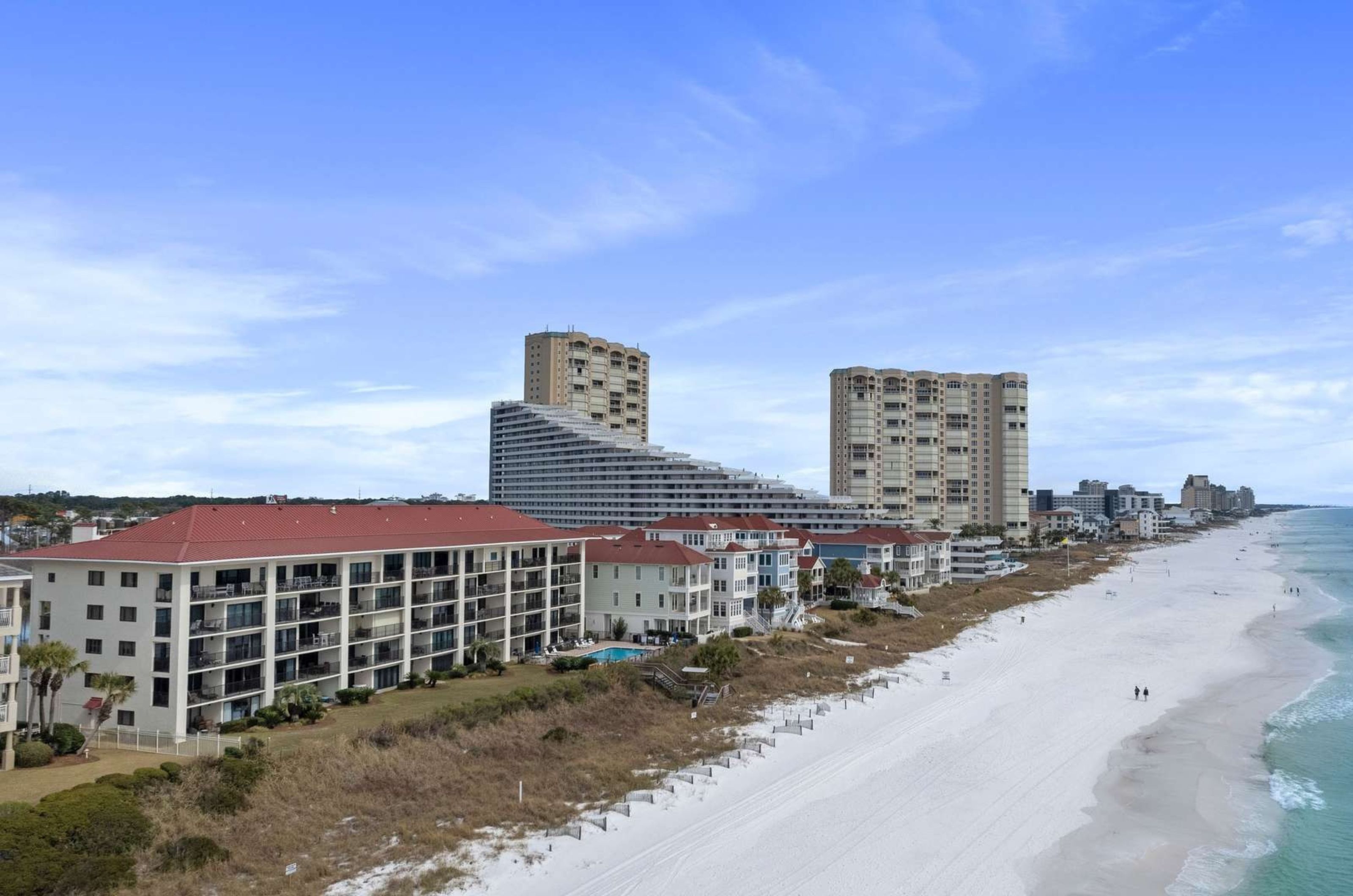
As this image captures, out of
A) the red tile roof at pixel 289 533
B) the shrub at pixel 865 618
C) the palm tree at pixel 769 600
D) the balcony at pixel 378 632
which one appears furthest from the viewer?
the shrub at pixel 865 618

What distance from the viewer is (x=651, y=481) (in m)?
141

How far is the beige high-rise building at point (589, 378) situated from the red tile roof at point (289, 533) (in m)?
121

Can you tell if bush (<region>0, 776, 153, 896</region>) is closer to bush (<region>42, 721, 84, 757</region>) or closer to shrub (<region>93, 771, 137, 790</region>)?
shrub (<region>93, 771, 137, 790</region>)

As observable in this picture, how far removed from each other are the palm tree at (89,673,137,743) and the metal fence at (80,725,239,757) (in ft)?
1.47

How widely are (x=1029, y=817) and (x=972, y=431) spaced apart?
533 ft

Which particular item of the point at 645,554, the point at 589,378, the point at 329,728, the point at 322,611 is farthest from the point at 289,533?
the point at 589,378

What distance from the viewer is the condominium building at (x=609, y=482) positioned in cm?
12625

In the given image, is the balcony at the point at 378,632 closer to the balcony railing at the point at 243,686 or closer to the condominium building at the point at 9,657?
the balcony railing at the point at 243,686

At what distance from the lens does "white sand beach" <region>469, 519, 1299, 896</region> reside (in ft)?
91.0

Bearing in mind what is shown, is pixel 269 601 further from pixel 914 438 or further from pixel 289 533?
pixel 914 438

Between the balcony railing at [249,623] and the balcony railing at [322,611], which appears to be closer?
the balcony railing at [249,623]

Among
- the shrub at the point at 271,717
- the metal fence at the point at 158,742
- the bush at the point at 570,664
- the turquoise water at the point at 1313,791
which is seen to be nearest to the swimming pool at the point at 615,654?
the bush at the point at 570,664

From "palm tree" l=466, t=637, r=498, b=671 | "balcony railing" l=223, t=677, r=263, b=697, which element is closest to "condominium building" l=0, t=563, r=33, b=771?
"balcony railing" l=223, t=677, r=263, b=697

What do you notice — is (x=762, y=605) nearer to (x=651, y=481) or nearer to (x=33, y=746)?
(x=33, y=746)
